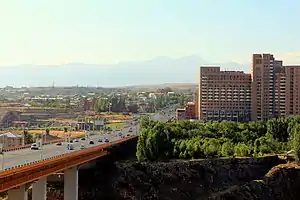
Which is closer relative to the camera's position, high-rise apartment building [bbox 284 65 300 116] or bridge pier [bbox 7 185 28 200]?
bridge pier [bbox 7 185 28 200]

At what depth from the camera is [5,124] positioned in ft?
233

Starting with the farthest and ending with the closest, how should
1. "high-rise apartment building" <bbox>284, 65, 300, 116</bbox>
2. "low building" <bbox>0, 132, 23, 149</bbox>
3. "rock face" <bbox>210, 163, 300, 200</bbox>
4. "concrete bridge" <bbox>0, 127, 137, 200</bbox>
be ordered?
"high-rise apartment building" <bbox>284, 65, 300, 116</bbox>
"low building" <bbox>0, 132, 23, 149</bbox>
"rock face" <bbox>210, 163, 300, 200</bbox>
"concrete bridge" <bbox>0, 127, 137, 200</bbox>

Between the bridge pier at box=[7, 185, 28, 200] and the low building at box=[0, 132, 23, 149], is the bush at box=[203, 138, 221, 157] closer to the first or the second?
the low building at box=[0, 132, 23, 149]

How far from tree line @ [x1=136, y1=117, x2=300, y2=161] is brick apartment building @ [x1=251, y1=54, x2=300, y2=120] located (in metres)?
19.7

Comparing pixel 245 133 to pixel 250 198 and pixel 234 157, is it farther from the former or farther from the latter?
pixel 250 198

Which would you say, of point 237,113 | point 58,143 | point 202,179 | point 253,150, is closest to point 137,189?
point 202,179

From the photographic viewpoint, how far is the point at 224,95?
7381 cm

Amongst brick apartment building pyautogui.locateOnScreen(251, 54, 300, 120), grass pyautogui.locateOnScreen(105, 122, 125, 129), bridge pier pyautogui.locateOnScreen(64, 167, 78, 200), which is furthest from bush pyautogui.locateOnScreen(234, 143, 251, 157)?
brick apartment building pyautogui.locateOnScreen(251, 54, 300, 120)

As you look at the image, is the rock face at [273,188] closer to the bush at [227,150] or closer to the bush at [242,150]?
the bush at [242,150]

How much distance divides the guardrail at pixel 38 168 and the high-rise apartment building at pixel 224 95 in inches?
1621

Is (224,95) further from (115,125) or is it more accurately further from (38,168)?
(38,168)

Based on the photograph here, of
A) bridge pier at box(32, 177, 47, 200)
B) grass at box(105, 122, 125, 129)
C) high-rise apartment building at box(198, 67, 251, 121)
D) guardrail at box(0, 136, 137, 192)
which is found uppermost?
high-rise apartment building at box(198, 67, 251, 121)

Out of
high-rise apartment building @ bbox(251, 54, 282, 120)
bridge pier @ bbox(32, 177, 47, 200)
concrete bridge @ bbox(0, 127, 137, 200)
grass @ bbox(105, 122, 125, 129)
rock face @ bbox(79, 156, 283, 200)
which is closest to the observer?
concrete bridge @ bbox(0, 127, 137, 200)

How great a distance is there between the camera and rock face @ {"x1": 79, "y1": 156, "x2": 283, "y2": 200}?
36.4 meters
